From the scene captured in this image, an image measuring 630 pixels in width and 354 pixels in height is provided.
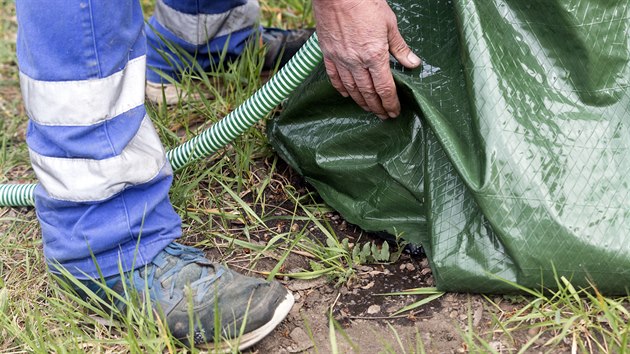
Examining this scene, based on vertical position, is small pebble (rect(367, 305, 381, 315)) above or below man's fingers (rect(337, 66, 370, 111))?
below

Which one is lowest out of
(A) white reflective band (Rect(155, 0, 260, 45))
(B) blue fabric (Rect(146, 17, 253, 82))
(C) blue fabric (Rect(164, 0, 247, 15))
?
(B) blue fabric (Rect(146, 17, 253, 82))

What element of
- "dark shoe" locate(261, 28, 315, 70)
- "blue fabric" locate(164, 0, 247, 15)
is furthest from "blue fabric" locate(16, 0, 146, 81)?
"dark shoe" locate(261, 28, 315, 70)

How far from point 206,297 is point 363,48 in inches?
23.5

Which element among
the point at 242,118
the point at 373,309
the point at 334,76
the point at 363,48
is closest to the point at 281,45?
the point at 242,118

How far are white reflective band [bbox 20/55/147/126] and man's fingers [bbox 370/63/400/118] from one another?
0.51 meters

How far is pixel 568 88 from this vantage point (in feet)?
5.16

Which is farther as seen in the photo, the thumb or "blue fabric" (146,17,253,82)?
"blue fabric" (146,17,253,82)

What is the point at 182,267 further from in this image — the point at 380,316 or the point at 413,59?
the point at 413,59

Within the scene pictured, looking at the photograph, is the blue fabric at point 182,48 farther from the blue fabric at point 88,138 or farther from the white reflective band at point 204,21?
the blue fabric at point 88,138

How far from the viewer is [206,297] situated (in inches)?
62.2

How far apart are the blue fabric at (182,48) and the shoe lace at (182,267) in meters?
0.85

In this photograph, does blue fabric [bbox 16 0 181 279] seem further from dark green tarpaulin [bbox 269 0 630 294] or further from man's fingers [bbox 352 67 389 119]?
dark green tarpaulin [bbox 269 0 630 294]

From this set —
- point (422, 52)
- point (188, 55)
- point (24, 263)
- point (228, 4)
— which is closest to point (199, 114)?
point (188, 55)

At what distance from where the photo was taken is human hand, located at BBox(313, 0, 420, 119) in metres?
1.51
